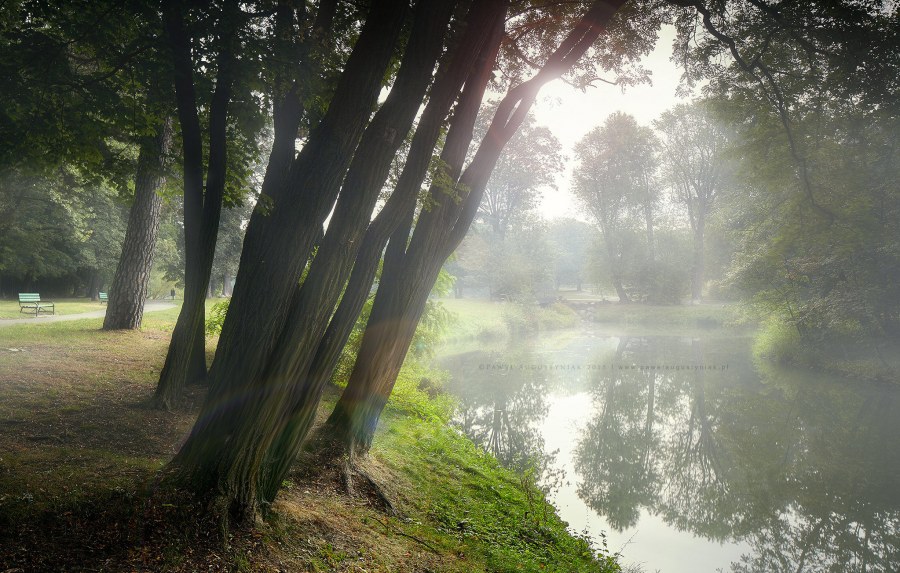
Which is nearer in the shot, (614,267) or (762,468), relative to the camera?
(762,468)

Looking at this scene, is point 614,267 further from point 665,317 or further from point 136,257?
point 136,257

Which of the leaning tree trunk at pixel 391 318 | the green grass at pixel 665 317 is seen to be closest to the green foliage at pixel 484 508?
the leaning tree trunk at pixel 391 318

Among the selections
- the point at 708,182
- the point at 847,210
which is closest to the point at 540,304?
the point at 708,182

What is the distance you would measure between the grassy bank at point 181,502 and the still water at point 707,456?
1.86 metres

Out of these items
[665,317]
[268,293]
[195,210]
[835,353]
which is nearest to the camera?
[268,293]

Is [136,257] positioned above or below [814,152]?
below

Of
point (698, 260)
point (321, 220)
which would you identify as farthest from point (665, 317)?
point (321, 220)

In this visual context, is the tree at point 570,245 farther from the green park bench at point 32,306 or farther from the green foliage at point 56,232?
the green park bench at point 32,306

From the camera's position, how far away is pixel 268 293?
11.9 ft

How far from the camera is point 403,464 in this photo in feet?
21.2

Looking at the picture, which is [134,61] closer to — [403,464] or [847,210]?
[403,464]

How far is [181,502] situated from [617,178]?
3691cm

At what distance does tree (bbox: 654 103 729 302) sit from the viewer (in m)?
33.1

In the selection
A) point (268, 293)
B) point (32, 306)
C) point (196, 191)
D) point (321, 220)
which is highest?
point (196, 191)
